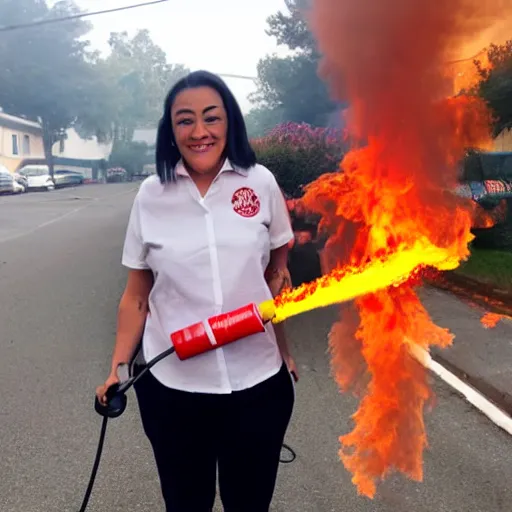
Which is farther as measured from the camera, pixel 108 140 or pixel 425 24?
pixel 108 140

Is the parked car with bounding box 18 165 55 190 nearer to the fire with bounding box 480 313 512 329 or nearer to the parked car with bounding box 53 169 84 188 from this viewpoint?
the parked car with bounding box 53 169 84 188

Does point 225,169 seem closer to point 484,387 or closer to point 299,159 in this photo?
point 484,387

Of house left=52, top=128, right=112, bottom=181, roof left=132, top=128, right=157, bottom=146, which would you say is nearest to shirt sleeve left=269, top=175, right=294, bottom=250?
house left=52, top=128, right=112, bottom=181

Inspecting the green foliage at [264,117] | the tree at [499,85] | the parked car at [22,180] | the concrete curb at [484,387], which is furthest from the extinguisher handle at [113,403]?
the parked car at [22,180]

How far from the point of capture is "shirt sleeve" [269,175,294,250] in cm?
197

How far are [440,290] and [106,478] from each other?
6023mm

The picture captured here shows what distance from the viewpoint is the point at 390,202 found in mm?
2762

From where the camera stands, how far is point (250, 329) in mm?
1779

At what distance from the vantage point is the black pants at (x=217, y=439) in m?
1.91

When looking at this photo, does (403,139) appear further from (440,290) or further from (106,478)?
(440,290)

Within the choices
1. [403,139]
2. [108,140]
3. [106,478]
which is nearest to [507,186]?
[403,139]

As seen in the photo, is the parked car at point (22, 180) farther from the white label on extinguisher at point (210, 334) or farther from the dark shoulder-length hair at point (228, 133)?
the white label on extinguisher at point (210, 334)

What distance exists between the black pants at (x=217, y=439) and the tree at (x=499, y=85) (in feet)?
20.6

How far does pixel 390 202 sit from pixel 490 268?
6.99m
